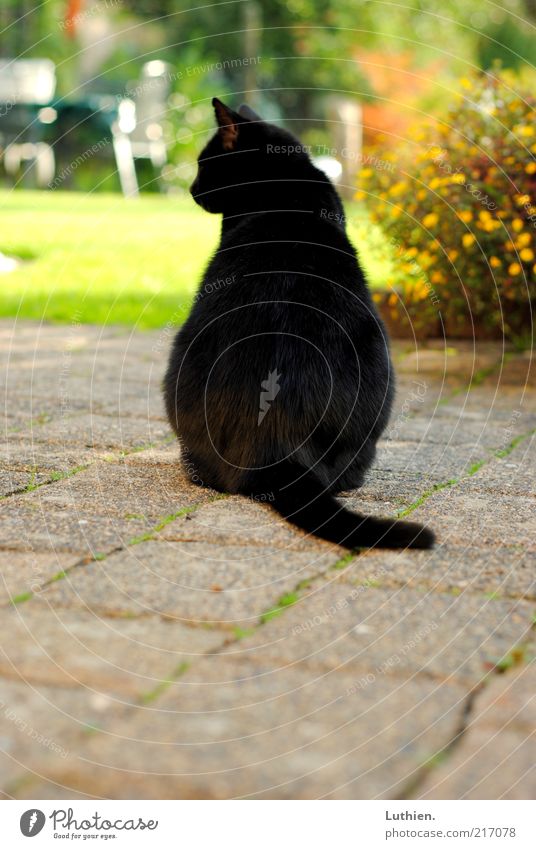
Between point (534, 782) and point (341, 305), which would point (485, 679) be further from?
point (341, 305)

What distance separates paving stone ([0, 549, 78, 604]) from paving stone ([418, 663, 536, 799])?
3.41 feet

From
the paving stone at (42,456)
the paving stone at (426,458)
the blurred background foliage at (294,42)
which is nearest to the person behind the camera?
the paving stone at (42,456)

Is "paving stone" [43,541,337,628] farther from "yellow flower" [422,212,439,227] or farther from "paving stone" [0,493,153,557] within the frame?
"yellow flower" [422,212,439,227]

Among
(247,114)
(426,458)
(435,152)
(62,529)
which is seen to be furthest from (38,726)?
(435,152)

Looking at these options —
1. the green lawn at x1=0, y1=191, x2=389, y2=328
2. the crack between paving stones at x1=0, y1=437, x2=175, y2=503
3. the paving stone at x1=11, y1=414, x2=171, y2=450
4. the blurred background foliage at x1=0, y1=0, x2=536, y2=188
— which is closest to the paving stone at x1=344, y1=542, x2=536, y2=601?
the crack between paving stones at x1=0, y1=437, x2=175, y2=503

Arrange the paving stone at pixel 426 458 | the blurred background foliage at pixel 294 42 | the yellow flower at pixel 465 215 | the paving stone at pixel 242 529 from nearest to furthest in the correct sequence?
the paving stone at pixel 242 529 → the paving stone at pixel 426 458 → the yellow flower at pixel 465 215 → the blurred background foliage at pixel 294 42

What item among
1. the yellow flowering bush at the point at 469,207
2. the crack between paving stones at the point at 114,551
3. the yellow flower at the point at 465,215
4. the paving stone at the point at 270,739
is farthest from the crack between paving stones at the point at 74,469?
the yellow flower at the point at 465,215

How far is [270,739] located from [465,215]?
4.13 m

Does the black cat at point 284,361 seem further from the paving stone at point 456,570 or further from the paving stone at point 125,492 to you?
the paving stone at point 456,570

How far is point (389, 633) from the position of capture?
205cm

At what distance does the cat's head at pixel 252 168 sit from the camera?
11.1ft

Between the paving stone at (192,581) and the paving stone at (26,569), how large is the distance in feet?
0.18

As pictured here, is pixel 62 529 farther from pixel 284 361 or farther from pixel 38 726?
pixel 38 726

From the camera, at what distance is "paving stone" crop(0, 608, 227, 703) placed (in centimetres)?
181
